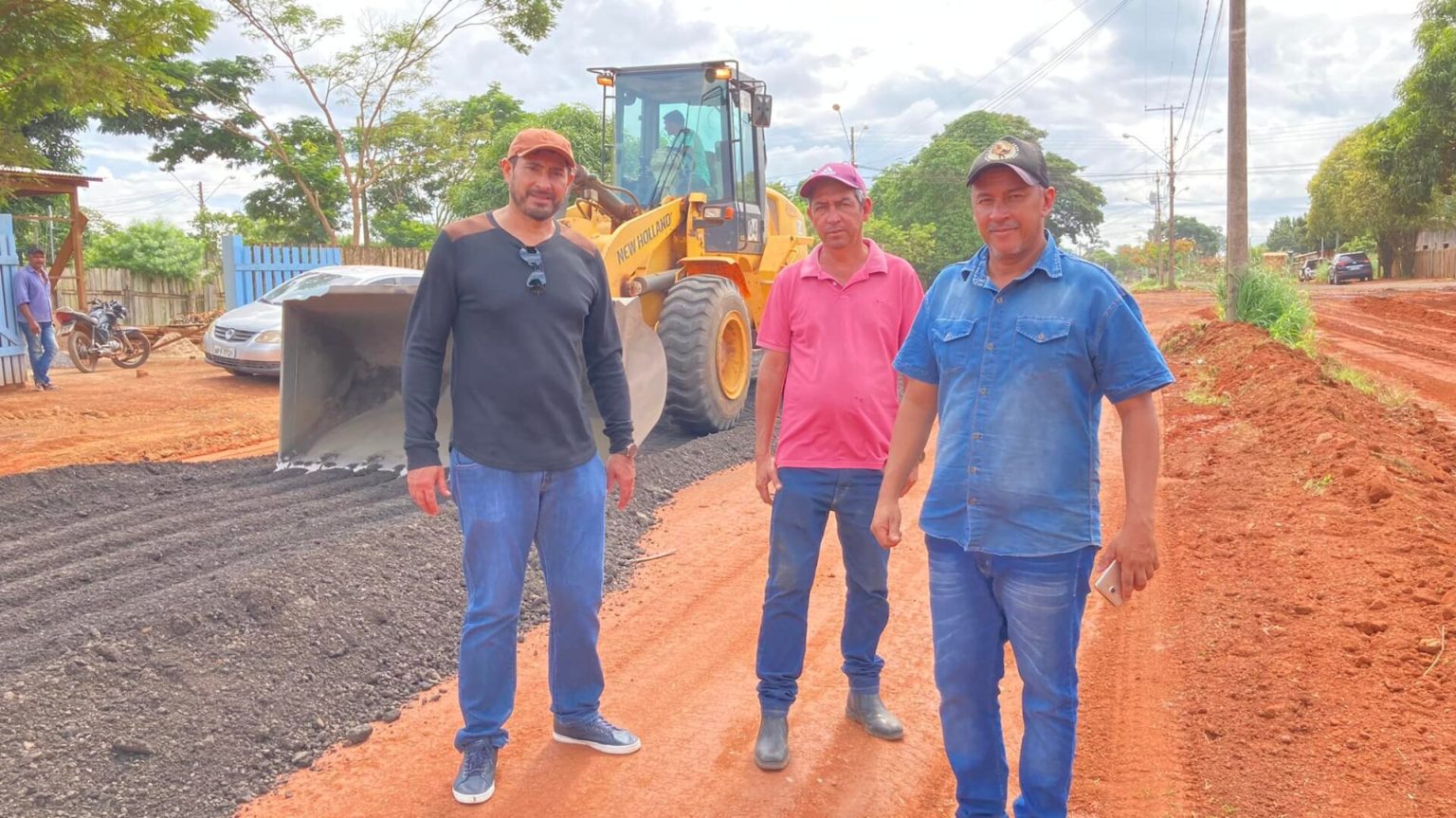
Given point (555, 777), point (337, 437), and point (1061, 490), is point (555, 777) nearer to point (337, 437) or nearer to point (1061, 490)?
point (1061, 490)

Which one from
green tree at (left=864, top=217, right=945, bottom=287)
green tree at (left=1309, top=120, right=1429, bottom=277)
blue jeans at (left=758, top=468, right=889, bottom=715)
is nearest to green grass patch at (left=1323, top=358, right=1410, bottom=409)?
blue jeans at (left=758, top=468, right=889, bottom=715)

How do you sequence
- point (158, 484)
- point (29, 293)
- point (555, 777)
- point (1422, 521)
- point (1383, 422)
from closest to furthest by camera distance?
1. point (555, 777)
2. point (1422, 521)
3. point (158, 484)
4. point (1383, 422)
5. point (29, 293)

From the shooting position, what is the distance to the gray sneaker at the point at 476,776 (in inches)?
130

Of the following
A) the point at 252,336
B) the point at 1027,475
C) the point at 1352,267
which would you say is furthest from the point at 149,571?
the point at 1352,267

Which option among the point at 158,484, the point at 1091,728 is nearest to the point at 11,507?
the point at 158,484

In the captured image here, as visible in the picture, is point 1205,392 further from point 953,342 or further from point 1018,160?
point 1018,160

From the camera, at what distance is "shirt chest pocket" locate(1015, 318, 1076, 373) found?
263 cm

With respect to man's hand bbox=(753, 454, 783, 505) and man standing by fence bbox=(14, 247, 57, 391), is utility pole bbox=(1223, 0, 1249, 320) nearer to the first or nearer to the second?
man's hand bbox=(753, 454, 783, 505)

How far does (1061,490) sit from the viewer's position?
8.68 ft

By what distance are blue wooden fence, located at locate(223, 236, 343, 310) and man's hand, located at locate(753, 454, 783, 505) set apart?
50.2 ft

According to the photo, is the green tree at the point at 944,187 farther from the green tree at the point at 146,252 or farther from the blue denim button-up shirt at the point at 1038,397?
the blue denim button-up shirt at the point at 1038,397

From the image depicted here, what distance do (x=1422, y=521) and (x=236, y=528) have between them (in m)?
6.62

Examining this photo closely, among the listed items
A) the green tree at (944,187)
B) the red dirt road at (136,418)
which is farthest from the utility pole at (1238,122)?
the green tree at (944,187)

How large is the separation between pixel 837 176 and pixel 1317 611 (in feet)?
9.98
